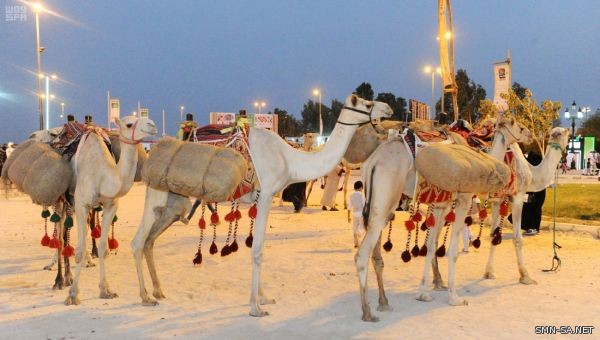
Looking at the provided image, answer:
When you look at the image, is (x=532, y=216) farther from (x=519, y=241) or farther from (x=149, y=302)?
(x=149, y=302)

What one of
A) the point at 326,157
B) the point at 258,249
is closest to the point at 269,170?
the point at 326,157

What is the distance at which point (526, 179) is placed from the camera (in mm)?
8891

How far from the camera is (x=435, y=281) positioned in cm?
816

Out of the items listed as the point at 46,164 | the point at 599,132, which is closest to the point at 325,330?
the point at 46,164

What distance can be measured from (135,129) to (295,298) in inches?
128

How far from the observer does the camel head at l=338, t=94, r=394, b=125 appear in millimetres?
6832

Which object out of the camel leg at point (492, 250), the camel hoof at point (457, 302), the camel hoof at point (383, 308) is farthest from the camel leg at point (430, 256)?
the camel leg at point (492, 250)

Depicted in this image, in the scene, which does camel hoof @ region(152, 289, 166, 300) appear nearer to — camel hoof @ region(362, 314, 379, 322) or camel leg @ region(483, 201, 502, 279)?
camel hoof @ region(362, 314, 379, 322)

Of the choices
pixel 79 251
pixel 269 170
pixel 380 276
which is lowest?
pixel 380 276

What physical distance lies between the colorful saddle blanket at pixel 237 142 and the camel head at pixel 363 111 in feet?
4.63

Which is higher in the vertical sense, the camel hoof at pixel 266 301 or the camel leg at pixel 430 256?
the camel leg at pixel 430 256

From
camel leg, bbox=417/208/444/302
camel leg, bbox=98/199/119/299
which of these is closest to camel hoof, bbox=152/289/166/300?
Answer: camel leg, bbox=98/199/119/299

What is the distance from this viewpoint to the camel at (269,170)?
6863 mm

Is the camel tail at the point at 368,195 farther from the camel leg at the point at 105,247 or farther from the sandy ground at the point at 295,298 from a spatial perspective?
the camel leg at the point at 105,247
